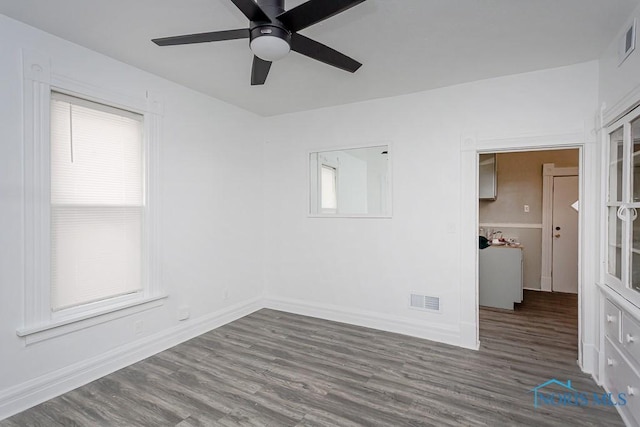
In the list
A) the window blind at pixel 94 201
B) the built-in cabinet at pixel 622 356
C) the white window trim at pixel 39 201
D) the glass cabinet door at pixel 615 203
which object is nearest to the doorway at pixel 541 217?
the glass cabinet door at pixel 615 203

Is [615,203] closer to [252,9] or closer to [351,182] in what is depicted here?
[351,182]

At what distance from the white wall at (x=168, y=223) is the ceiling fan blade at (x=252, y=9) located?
1.82 m

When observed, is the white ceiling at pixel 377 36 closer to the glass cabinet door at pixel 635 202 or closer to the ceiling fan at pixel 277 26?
the ceiling fan at pixel 277 26

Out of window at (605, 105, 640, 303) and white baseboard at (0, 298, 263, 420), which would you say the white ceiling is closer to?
window at (605, 105, 640, 303)

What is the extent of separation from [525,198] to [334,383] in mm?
4785

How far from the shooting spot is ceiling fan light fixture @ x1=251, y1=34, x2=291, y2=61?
1821 millimetres

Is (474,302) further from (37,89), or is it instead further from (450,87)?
(37,89)

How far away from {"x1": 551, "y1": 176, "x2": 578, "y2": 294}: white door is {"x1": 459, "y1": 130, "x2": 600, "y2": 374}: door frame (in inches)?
115

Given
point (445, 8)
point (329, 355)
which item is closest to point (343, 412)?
point (329, 355)

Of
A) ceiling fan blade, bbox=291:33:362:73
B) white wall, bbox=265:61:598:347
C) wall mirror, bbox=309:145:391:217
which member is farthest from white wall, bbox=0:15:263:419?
ceiling fan blade, bbox=291:33:362:73

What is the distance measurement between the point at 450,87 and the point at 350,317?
2841mm

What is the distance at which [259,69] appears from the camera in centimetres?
234

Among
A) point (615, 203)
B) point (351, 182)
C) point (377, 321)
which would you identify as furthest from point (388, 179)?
point (615, 203)

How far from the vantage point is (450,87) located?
3.44m
